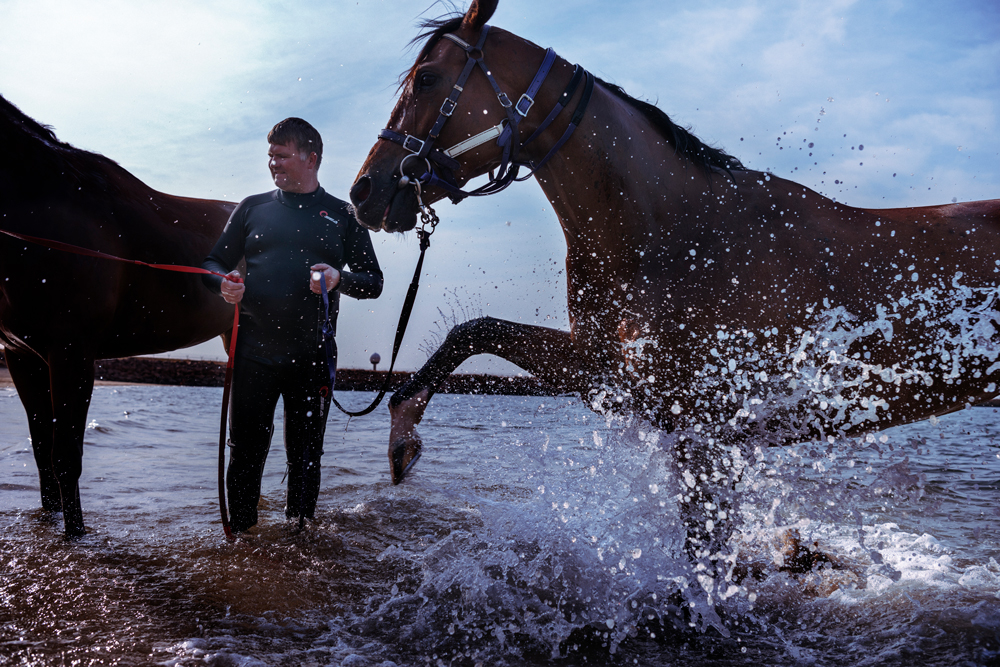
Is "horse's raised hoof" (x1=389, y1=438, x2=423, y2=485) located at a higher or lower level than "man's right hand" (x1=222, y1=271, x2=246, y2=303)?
lower

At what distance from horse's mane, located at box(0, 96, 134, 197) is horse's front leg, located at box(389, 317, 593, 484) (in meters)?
2.60

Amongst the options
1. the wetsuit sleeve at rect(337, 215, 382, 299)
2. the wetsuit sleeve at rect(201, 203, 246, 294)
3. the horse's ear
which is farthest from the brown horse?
the horse's ear

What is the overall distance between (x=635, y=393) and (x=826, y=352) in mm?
801

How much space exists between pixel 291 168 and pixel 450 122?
1.13 metres

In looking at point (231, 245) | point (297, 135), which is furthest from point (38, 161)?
point (297, 135)

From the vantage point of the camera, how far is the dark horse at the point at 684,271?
7.43 feet

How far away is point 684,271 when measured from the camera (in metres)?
2.26

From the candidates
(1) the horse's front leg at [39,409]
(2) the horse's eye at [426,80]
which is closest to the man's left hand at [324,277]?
(2) the horse's eye at [426,80]

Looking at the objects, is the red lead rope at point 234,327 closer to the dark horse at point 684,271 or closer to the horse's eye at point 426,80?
the dark horse at point 684,271

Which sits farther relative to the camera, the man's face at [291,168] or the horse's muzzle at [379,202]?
the man's face at [291,168]

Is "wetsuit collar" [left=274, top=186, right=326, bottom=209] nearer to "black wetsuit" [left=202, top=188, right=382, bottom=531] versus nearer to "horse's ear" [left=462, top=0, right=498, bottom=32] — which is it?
"black wetsuit" [left=202, top=188, right=382, bottom=531]

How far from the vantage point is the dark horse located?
89.1 inches

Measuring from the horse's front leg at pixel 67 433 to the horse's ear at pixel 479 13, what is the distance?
106 inches

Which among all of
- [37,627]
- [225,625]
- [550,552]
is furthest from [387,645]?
[37,627]
